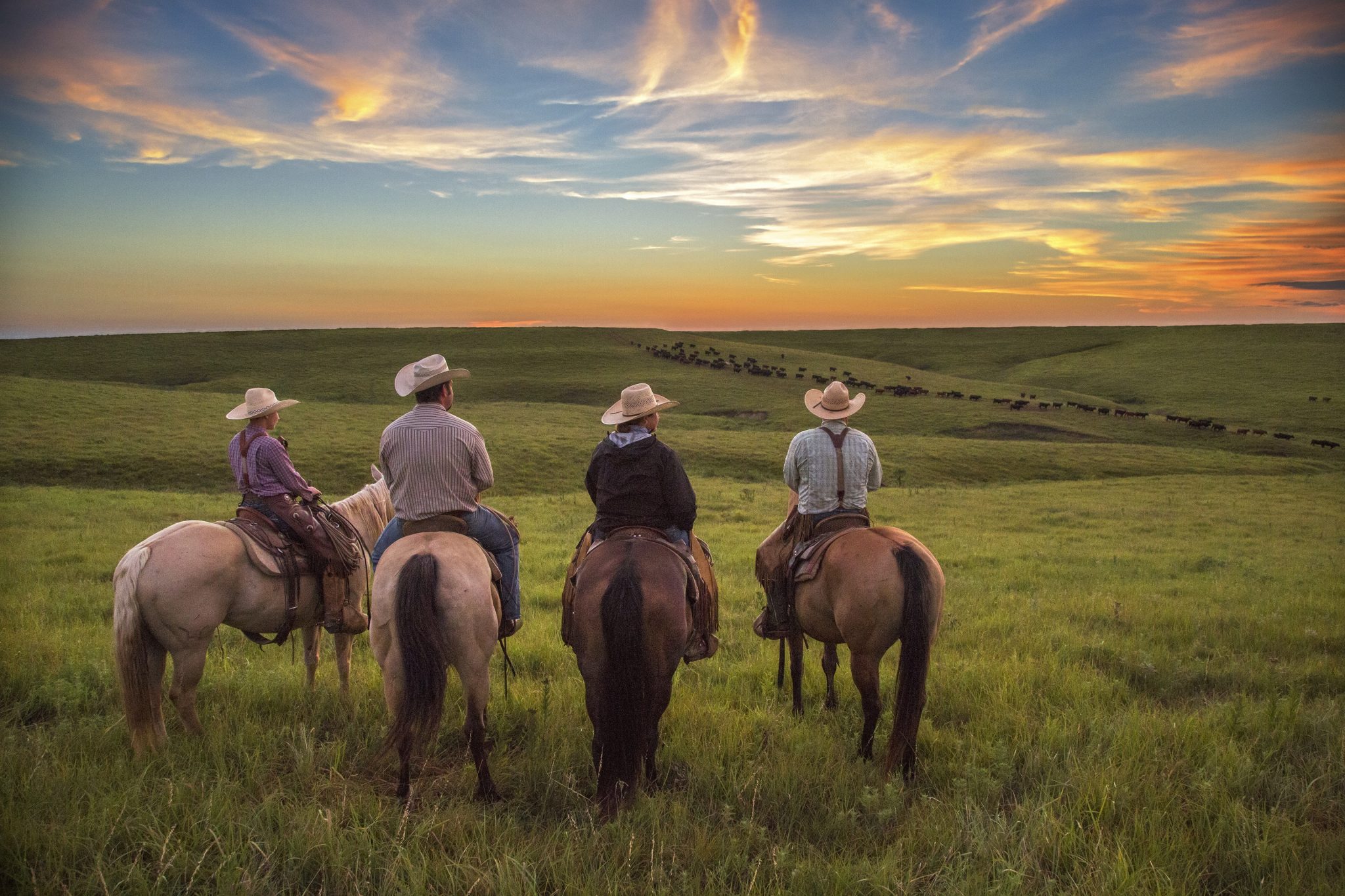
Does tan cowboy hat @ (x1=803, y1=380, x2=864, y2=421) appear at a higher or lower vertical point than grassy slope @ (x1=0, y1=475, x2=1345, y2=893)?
higher

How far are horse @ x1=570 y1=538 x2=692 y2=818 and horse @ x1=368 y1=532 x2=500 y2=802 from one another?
69 cm

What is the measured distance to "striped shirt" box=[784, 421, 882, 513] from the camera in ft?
21.2

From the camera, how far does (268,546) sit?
20.3 feet

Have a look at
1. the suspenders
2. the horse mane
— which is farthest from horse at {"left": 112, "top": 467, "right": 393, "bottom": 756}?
the suspenders

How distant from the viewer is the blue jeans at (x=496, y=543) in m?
6.12

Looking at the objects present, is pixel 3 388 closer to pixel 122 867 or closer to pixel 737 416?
pixel 737 416

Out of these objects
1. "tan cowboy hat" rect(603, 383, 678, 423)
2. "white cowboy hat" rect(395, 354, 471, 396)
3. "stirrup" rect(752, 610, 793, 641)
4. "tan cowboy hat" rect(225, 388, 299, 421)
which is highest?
"white cowboy hat" rect(395, 354, 471, 396)

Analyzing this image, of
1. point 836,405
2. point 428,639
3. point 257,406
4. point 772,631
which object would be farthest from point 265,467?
point 836,405

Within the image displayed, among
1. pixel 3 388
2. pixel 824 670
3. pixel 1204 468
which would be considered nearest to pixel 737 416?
pixel 1204 468

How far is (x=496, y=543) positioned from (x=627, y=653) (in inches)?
73.6

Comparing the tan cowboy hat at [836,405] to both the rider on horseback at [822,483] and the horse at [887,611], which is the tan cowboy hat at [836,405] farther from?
the horse at [887,611]

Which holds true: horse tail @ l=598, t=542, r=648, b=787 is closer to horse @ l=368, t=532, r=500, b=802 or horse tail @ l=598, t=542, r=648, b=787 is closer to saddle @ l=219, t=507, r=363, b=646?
horse @ l=368, t=532, r=500, b=802

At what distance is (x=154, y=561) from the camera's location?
18.0ft

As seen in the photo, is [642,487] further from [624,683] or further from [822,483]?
[822,483]
